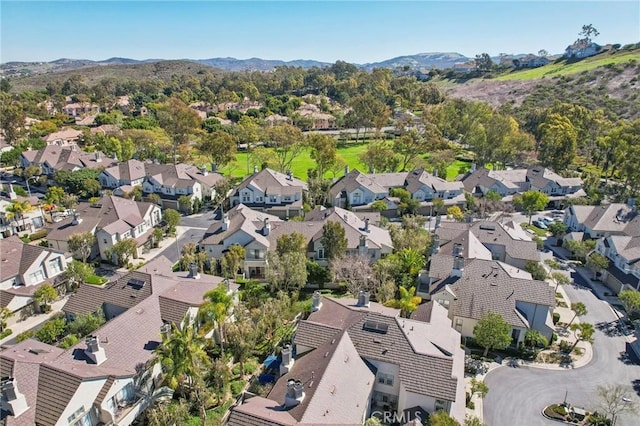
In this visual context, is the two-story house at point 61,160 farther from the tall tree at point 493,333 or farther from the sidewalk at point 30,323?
the tall tree at point 493,333

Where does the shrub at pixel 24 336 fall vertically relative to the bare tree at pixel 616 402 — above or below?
above

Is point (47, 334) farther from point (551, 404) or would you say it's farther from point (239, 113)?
point (239, 113)

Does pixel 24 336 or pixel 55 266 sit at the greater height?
pixel 55 266

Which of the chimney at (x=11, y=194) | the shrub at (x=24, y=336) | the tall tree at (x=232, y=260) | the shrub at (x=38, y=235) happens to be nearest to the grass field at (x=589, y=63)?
the tall tree at (x=232, y=260)

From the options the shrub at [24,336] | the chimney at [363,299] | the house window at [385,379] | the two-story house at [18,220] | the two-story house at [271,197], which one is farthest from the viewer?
the two-story house at [271,197]

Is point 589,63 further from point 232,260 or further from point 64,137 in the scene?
point 64,137

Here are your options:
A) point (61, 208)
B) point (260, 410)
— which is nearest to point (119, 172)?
point (61, 208)

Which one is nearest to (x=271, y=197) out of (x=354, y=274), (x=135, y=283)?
(x=354, y=274)
